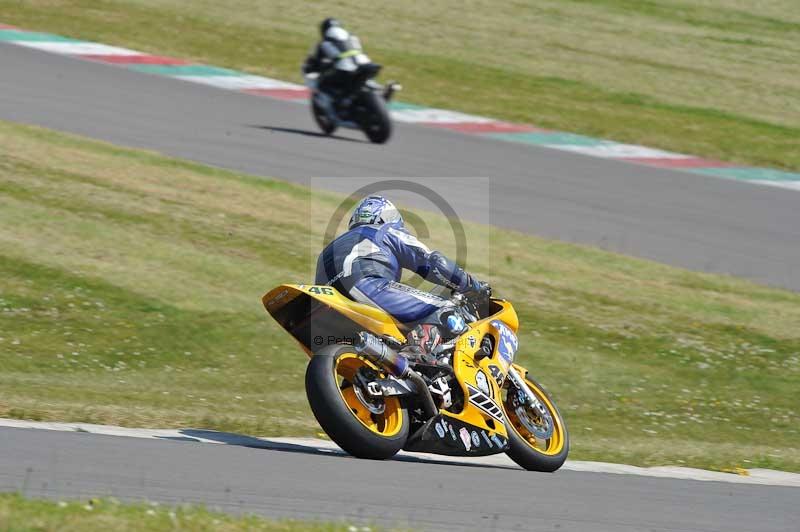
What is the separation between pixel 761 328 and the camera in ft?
45.3

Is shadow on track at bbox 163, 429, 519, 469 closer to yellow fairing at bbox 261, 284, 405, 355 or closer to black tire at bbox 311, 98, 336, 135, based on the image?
yellow fairing at bbox 261, 284, 405, 355

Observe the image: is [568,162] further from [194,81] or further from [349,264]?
[349,264]

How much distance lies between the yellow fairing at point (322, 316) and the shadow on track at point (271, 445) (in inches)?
25.0

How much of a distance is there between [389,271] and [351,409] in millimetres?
1089

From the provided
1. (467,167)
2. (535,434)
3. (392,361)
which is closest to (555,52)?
(467,167)

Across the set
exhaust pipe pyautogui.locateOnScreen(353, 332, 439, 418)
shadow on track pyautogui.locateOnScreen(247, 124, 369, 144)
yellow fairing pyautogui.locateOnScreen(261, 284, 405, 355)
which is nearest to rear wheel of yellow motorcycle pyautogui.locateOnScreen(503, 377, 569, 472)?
exhaust pipe pyautogui.locateOnScreen(353, 332, 439, 418)

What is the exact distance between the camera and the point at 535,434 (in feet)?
28.0

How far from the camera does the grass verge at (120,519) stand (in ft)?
16.9

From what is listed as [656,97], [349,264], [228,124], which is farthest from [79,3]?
[349,264]

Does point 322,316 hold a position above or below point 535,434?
above

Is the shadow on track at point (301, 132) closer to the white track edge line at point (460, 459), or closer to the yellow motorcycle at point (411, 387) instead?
the white track edge line at point (460, 459)

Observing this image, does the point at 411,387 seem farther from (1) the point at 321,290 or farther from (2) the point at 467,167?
(2) the point at 467,167

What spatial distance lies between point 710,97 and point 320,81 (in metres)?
9.08

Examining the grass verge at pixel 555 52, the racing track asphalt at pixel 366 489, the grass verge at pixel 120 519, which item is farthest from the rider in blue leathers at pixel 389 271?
the grass verge at pixel 555 52
